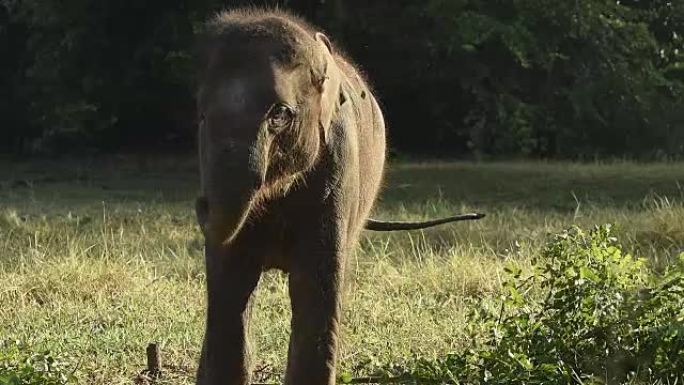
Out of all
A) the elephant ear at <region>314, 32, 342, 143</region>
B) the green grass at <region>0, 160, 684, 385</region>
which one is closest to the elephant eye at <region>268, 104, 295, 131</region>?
the elephant ear at <region>314, 32, 342, 143</region>

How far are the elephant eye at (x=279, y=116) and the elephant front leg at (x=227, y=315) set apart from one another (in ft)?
2.53

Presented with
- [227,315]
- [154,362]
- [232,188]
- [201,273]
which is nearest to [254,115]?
[232,188]

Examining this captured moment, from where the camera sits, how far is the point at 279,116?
3.55 metres

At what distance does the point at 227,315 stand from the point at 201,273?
4.14m

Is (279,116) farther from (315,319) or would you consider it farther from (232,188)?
(315,319)

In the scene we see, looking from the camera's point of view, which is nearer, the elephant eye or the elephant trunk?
the elephant trunk

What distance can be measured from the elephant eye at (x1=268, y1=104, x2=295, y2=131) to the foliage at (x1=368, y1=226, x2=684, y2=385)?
1.70 metres

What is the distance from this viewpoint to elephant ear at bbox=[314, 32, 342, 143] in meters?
3.85

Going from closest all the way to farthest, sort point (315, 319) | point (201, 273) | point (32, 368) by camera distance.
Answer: point (315, 319) < point (32, 368) < point (201, 273)

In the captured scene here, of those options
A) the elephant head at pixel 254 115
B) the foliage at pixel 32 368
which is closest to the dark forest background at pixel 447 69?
the foliage at pixel 32 368

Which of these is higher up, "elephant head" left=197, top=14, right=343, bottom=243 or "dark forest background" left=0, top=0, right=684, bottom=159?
"elephant head" left=197, top=14, right=343, bottom=243

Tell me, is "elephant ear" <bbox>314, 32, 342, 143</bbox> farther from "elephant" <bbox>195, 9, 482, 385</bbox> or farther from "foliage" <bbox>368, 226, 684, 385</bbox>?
"foliage" <bbox>368, 226, 684, 385</bbox>

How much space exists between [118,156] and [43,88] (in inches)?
83.7

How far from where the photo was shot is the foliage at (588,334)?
488cm
